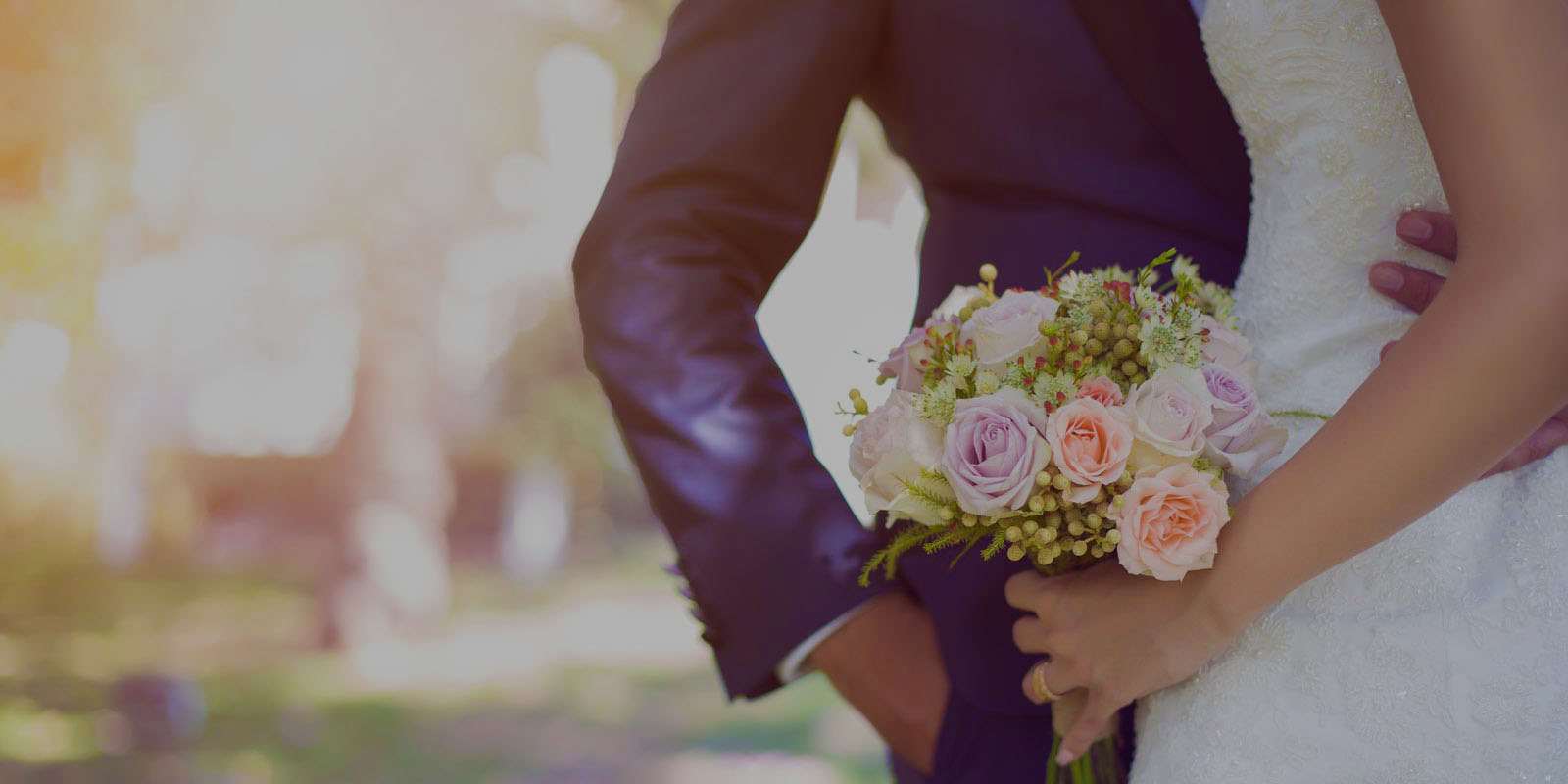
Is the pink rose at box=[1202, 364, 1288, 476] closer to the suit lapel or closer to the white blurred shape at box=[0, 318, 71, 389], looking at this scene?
the suit lapel

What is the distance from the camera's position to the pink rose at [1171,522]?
111cm

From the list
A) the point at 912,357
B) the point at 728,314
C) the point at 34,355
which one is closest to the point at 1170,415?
the point at 912,357

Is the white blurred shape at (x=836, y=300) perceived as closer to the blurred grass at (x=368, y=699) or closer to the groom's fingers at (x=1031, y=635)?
the blurred grass at (x=368, y=699)

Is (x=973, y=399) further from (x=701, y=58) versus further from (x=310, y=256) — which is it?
(x=310, y=256)

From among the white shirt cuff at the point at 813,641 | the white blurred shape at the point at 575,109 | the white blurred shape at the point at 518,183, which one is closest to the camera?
the white shirt cuff at the point at 813,641

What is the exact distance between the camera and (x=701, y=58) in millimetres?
1726

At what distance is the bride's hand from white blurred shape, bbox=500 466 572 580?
1255 cm

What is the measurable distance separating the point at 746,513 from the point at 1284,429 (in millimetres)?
692

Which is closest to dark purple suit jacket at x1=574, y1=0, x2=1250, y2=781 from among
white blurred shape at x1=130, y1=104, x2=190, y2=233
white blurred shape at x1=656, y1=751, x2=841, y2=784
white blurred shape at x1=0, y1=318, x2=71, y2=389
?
white blurred shape at x1=656, y1=751, x2=841, y2=784

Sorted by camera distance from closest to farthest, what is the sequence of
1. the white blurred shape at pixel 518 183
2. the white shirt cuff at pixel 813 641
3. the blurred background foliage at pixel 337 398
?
the white shirt cuff at pixel 813 641
the blurred background foliage at pixel 337 398
the white blurred shape at pixel 518 183

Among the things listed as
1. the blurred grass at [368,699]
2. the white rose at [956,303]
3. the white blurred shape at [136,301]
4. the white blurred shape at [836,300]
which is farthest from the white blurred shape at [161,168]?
the white rose at [956,303]

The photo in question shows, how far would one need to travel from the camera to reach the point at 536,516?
13.7 metres

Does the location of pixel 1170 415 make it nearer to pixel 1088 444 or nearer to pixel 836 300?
pixel 1088 444

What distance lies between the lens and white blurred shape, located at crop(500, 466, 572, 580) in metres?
13.6
